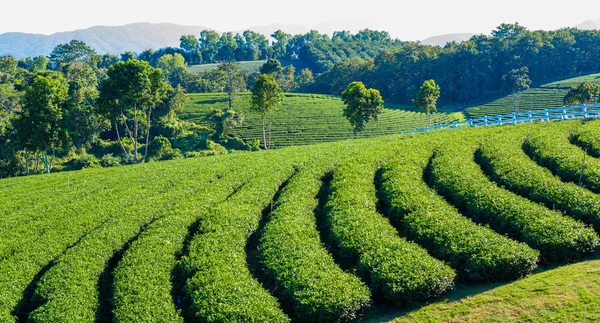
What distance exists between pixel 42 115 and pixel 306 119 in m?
60.4

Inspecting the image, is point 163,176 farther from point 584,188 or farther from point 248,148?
point 248,148

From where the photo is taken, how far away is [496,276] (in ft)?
56.3

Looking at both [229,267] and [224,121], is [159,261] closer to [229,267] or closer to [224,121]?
[229,267]

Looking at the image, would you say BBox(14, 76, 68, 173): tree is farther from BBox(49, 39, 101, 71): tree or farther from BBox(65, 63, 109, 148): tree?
BBox(49, 39, 101, 71): tree

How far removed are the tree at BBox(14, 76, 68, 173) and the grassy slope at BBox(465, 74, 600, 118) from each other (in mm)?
81732

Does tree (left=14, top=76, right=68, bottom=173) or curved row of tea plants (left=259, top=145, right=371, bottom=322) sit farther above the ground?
tree (left=14, top=76, right=68, bottom=173)

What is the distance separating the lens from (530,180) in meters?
23.4

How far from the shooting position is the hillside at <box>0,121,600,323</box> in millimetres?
16344

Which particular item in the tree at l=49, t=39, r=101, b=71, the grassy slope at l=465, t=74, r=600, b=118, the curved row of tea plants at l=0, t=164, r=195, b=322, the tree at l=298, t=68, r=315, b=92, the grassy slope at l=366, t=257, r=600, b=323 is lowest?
the grassy slope at l=366, t=257, r=600, b=323

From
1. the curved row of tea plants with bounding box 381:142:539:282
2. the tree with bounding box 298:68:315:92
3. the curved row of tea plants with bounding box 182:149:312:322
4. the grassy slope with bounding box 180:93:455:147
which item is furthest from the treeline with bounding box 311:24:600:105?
A: the curved row of tea plants with bounding box 182:149:312:322

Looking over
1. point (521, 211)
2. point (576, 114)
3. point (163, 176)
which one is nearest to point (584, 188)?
point (521, 211)

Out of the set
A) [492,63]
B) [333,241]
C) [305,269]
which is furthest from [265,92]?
[492,63]

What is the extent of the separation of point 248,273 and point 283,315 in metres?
3.24

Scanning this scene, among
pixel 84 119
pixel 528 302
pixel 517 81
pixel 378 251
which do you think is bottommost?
pixel 528 302
